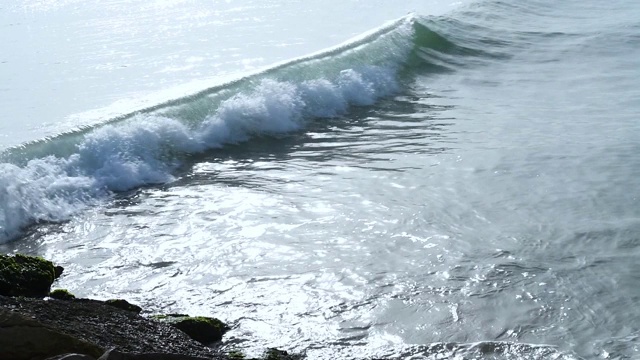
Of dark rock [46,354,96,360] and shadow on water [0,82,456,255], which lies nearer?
dark rock [46,354,96,360]

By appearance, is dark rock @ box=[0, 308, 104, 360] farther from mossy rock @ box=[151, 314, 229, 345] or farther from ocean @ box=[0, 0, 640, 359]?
ocean @ box=[0, 0, 640, 359]

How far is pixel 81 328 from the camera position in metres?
6.65

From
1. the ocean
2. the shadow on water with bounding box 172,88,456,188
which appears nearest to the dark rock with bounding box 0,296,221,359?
the ocean

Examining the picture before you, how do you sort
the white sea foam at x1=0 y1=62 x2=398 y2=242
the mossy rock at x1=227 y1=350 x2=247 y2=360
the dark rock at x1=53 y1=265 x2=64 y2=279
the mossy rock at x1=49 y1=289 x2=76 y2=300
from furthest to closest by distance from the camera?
1. the white sea foam at x1=0 y1=62 x2=398 y2=242
2. the dark rock at x1=53 y1=265 x2=64 y2=279
3. the mossy rock at x1=49 y1=289 x2=76 y2=300
4. the mossy rock at x1=227 y1=350 x2=247 y2=360

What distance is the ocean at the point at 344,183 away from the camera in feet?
27.3

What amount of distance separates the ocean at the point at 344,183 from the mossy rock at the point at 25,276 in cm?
49

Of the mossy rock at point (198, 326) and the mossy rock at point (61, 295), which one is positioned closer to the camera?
the mossy rock at point (198, 326)

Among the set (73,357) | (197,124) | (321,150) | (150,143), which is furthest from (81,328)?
(197,124)

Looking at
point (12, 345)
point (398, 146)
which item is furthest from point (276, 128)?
point (12, 345)

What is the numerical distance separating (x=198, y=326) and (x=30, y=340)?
2.06 meters

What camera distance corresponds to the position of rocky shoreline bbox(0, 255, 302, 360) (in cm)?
573

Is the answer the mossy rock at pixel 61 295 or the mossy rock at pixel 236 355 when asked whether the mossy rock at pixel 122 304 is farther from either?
the mossy rock at pixel 236 355

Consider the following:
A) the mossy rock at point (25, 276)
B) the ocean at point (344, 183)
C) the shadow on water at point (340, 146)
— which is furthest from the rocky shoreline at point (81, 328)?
the shadow on water at point (340, 146)

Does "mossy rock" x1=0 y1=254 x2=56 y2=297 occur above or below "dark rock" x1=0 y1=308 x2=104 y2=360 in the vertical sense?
below
